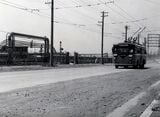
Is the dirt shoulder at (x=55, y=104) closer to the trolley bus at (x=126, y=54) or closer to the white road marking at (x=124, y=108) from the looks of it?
the white road marking at (x=124, y=108)

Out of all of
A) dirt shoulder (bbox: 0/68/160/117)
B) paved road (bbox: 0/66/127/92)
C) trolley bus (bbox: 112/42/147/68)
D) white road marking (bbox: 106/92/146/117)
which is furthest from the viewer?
trolley bus (bbox: 112/42/147/68)

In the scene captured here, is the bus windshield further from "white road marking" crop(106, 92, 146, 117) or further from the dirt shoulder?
"white road marking" crop(106, 92, 146, 117)

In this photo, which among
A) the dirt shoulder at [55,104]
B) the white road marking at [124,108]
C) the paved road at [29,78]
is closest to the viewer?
the dirt shoulder at [55,104]

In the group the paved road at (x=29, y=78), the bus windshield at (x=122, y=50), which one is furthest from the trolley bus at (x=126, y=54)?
the paved road at (x=29, y=78)

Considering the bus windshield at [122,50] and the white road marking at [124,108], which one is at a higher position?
the bus windshield at [122,50]

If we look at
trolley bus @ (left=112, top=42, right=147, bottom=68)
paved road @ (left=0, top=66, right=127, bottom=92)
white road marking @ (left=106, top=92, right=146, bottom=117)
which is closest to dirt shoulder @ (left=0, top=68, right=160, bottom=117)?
white road marking @ (left=106, top=92, right=146, bottom=117)

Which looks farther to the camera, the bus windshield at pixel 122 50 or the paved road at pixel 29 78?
the bus windshield at pixel 122 50

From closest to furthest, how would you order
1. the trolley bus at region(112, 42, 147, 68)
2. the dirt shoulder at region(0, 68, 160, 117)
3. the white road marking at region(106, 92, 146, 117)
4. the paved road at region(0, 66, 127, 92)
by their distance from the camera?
the dirt shoulder at region(0, 68, 160, 117) < the white road marking at region(106, 92, 146, 117) < the paved road at region(0, 66, 127, 92) < the trolley bus at region(112, 42, 147, 68)

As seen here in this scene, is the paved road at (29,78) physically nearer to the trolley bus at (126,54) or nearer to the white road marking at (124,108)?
the white road marking at (124,108)

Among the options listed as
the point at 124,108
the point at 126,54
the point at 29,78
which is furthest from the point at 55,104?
the point at 126,54

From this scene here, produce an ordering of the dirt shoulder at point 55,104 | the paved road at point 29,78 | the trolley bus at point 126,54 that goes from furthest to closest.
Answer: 1. the trolley bus at point 126,54
2. the paved road at point 29,78
3. the dirt shoulder at point 55,104

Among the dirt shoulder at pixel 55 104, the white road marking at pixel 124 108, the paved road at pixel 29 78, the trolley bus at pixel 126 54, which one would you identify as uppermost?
the trolley bus at pixel 126 54

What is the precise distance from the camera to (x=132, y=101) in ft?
42.7

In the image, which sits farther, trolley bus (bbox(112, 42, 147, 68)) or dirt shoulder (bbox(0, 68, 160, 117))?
trolley bus (bbox(112, 42, 147, 68))
